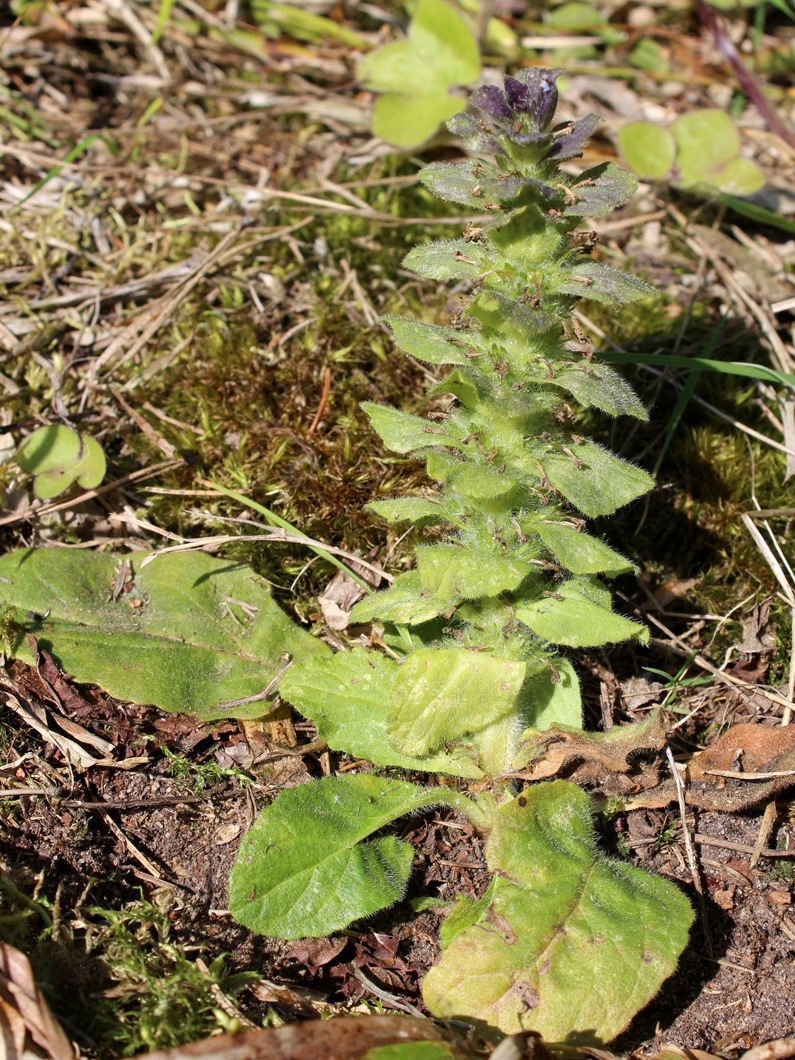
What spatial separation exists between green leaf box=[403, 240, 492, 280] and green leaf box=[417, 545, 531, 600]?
88cm

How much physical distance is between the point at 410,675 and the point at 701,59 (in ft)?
18.9

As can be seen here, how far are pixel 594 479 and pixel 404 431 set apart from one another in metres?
0.64

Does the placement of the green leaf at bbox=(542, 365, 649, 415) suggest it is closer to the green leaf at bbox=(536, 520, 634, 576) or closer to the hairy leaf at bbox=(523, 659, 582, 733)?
the green leaf at bbox=(536, 520, 634, 576)

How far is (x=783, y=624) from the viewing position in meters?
4.07

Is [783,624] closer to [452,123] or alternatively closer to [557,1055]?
[557,1055]

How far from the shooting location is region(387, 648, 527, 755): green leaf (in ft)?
10.4

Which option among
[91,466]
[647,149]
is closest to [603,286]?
[91,466]

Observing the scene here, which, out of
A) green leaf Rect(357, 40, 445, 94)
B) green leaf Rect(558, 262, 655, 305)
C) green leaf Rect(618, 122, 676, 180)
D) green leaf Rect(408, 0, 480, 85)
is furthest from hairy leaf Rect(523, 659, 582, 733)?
green leaf Rect(408, 0, 480, 85)

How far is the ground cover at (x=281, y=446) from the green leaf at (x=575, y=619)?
522 mm

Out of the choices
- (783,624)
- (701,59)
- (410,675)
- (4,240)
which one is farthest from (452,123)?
(701,59)

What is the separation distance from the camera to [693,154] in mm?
5562

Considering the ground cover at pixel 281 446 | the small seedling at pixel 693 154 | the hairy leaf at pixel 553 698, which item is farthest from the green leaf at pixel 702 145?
the hairy leaf at pixel 553 698

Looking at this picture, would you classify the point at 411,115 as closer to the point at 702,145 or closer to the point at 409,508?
the point at 702,145

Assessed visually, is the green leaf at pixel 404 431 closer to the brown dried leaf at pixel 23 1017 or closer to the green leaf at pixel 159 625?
the green leaf at pixel 159 625
